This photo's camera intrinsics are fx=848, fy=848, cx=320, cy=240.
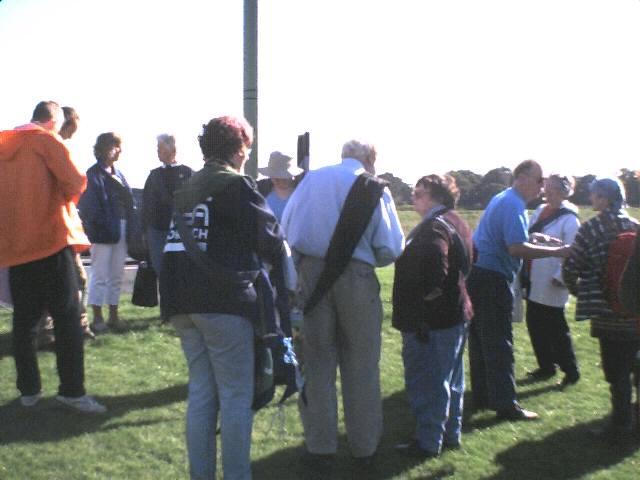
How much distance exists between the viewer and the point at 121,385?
664 centimetres

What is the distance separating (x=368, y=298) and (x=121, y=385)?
8.65 feet

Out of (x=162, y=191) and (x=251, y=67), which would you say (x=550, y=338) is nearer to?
(x=251, y=67)

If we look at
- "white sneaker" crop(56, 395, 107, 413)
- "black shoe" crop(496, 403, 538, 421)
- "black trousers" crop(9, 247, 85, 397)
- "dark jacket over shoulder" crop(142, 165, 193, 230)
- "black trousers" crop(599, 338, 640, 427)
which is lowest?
"black shoe" crop(496, 403, 538, 421)

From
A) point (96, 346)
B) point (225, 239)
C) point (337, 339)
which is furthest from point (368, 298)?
point (96, 346)

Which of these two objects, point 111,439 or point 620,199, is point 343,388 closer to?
point 111,439

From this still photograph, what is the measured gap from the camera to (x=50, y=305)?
225 inches

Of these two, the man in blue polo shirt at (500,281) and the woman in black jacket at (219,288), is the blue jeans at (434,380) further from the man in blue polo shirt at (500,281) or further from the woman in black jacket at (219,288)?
the woman in black jacket at (219,288)

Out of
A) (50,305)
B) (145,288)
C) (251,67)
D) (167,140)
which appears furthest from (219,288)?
(145,288)

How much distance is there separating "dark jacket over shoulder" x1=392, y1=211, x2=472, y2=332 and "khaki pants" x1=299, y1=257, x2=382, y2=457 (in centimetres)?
24

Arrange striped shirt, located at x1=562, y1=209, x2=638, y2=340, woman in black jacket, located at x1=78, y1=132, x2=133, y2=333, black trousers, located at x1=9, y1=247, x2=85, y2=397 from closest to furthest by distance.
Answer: striped shirt, located at x1=562, y1=209, x2=638, y2=340
black trousers, located at x1=9, y1=247, x2=85, y2=397
woman in black jacket, located at x1=78, y1=132, x2=133, y2=333

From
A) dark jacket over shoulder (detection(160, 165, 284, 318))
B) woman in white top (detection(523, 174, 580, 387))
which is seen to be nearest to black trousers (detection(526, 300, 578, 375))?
woman in white top (detection(523, 174, 580, 387))

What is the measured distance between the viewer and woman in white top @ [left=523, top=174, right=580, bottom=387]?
7.16m

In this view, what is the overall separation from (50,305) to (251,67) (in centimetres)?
249

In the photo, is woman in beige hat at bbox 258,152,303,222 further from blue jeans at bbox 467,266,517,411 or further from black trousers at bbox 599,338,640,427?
black trousers at bbox 599,338,640,427
